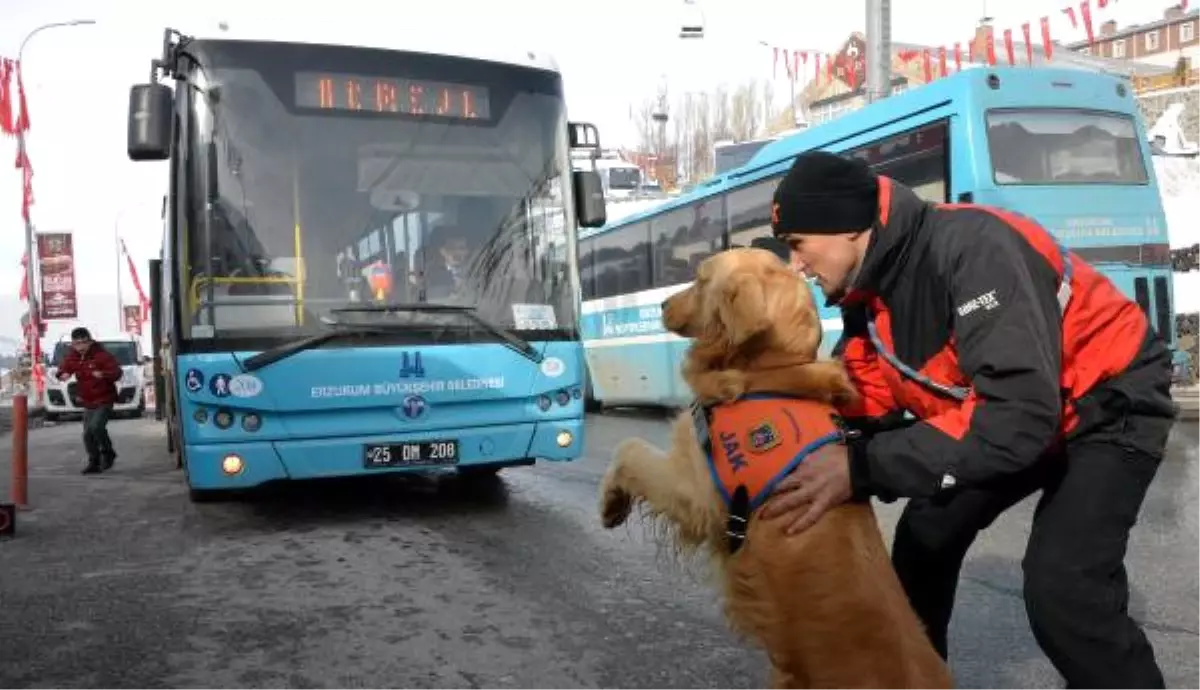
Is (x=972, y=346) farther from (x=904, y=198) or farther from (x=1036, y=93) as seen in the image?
(x=1036, y=93)

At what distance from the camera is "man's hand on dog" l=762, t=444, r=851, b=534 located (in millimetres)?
2160

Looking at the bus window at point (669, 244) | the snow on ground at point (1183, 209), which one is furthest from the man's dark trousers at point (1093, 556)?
the snow on ground at point (1183, 209)

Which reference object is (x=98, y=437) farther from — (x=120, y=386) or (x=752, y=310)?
(x=120, y=386)

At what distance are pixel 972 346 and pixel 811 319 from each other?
489 millimetres

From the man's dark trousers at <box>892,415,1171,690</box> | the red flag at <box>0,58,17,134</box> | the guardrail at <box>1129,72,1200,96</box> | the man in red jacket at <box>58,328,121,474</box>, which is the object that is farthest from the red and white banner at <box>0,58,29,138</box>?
the guardrail at <box>1129,72,1200,96</box>

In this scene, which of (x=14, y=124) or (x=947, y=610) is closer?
(x=947, y=610)

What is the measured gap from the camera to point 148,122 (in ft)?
21.1

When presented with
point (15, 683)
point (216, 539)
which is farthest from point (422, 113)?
point (15, 683)

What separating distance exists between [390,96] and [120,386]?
21947 mm

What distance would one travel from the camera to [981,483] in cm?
214

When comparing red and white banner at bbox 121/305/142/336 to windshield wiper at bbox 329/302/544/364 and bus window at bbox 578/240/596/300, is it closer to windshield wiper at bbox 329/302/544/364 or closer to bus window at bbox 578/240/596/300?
bus window at bbox 578/240/596/300

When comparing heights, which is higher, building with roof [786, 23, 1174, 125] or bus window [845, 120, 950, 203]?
building with roof [786, 23, 1174, 125]

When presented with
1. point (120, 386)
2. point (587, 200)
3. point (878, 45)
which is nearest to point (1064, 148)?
point (878, 45)

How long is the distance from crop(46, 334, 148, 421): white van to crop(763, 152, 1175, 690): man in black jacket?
82.1 feet
